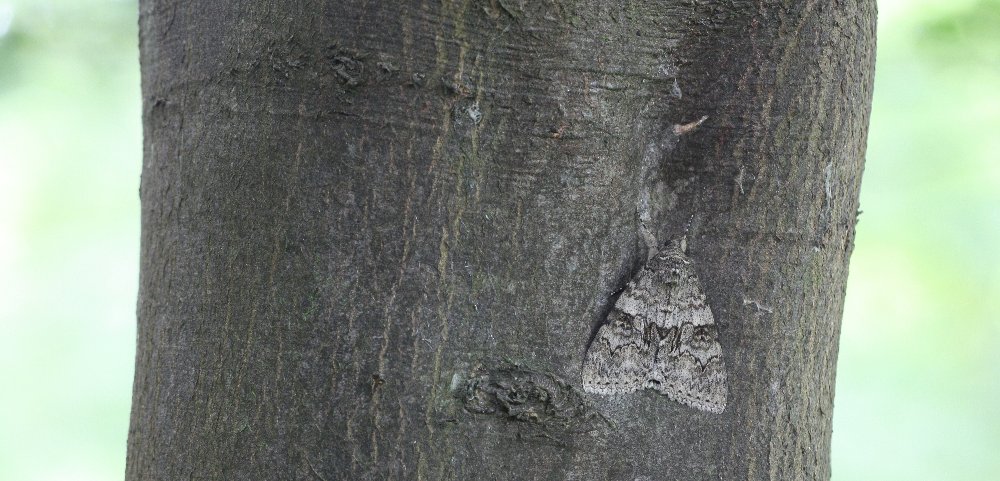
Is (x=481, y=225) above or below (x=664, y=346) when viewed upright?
above

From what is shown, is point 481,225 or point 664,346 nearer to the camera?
point 481,225

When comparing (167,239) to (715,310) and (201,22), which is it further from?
(715,310)

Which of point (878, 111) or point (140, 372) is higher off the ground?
point (878, 111)

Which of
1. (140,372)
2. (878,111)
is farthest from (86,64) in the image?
(878,111)
